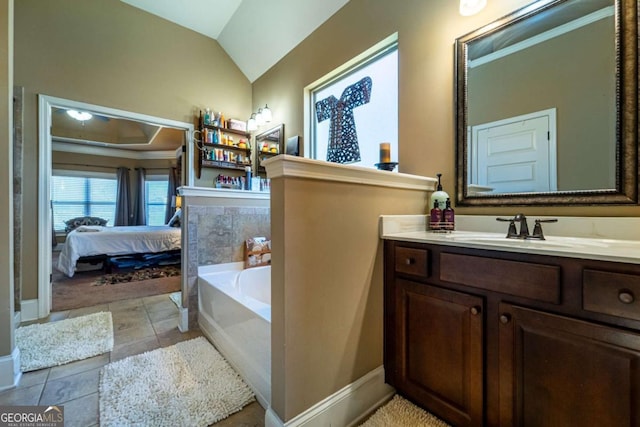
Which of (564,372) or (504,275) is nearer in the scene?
(564,372)

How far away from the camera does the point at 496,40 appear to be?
1439mm

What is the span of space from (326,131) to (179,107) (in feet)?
6.19

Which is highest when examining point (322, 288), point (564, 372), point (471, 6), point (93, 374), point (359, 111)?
point (471, 6)

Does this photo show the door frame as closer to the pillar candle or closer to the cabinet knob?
the pillar candle

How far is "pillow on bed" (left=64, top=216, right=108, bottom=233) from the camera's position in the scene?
20.3 feet

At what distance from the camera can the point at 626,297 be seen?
744 mm

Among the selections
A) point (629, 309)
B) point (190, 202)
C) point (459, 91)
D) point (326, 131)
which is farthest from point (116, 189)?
point (629, 309)

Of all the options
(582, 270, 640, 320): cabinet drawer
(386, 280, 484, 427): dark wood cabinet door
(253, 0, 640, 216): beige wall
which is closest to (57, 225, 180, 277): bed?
(253, 0, 640, 216): beige wall

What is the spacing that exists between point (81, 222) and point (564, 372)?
28.2 ft

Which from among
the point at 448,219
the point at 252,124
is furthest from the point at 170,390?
the point at 252,124

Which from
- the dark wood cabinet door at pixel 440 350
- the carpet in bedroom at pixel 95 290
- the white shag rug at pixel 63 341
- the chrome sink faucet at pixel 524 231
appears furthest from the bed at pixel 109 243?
the chrome sink faucet at pixel 524 231

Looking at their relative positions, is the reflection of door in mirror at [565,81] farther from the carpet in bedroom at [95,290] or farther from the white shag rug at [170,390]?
the carpet in bedroom at [95,290]

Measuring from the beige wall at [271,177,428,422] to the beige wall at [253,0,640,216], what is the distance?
614mm

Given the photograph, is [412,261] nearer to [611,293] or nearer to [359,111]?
[611,293]
